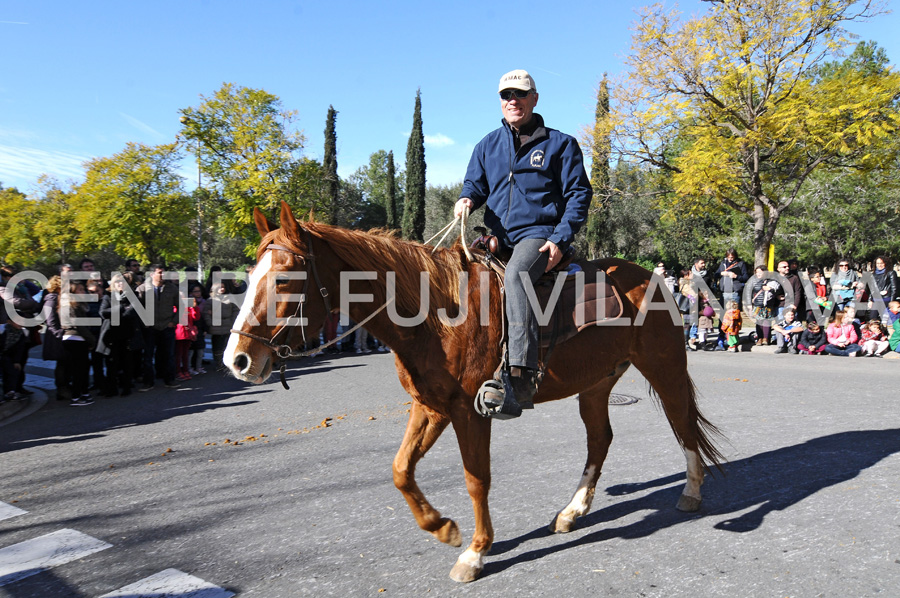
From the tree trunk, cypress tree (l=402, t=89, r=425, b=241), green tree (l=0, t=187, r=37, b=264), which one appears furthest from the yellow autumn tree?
green tree (l=0, t=187, r=37, b=264)

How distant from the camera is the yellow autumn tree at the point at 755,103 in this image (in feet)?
56.3

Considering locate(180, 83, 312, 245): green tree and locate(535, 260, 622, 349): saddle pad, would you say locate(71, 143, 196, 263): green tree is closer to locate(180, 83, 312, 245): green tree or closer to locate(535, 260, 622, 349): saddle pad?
locate(180, 83, 312, 245): green tree

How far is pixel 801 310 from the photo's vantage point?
45.7ft

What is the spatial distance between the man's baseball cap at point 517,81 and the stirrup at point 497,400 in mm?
1822

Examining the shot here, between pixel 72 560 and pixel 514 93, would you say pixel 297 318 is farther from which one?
pixel 72 560

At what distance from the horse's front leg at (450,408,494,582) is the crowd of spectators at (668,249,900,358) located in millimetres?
11316

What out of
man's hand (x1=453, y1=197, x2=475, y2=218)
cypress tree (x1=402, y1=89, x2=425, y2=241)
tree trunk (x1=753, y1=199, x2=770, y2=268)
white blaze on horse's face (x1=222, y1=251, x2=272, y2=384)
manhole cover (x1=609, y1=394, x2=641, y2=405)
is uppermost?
cypress tree (x1=402, y1=89, x2=425, y2=241)

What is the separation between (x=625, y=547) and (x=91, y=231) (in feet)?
102

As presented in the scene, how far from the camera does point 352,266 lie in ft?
11.0

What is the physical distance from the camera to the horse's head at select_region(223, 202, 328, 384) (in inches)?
116

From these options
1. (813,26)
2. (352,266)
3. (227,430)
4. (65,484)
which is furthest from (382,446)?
(813,26)

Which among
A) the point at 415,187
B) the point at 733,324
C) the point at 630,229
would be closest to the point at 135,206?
the point at 415,187

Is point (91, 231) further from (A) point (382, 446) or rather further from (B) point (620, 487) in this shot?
(B) point (620, 487)

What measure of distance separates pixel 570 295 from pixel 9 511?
4574 millimetres
